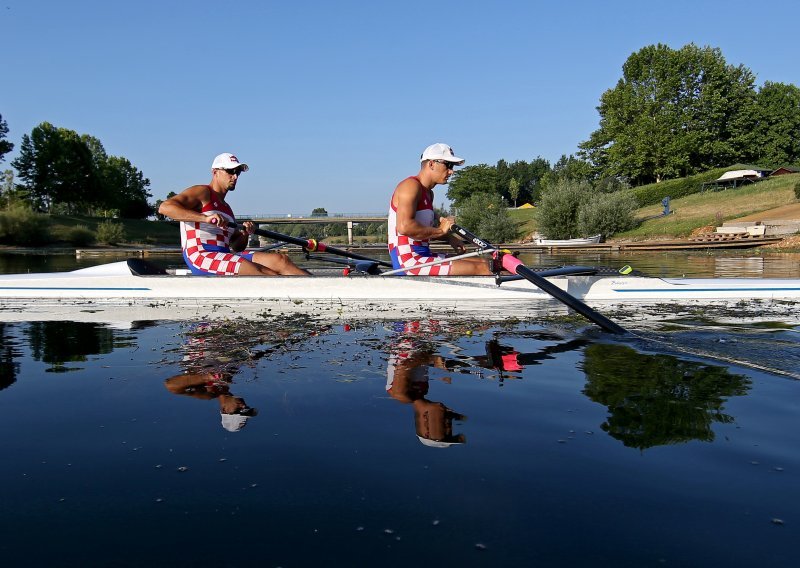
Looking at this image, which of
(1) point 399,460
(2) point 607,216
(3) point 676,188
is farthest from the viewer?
(3) point 676,188

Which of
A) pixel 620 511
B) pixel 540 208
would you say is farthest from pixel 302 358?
pixel 540 208

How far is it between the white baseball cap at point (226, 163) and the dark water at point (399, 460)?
13.7ft

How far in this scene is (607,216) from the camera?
147 ft

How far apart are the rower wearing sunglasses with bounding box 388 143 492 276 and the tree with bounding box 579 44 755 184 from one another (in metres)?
61.3

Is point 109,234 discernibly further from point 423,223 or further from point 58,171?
point 423,223

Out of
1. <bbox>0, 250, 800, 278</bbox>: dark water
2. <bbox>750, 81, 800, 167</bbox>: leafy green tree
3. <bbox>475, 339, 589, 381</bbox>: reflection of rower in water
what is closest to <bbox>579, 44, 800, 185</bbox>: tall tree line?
<bbox>750, 81, 800, 167</bbox>: leafy green tree

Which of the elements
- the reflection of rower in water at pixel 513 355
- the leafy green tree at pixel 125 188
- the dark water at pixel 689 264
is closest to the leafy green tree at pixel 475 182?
the leafy green tree at pixel 125 188

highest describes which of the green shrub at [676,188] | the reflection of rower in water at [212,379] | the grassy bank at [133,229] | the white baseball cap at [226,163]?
the green shrub at [676,188]

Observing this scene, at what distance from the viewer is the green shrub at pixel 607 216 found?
44.8 metres

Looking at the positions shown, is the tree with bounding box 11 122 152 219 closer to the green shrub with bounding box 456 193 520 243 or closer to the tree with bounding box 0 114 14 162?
the tree with bounding box 0 114 14 162

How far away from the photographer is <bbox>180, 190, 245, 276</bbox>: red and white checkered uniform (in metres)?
9.48

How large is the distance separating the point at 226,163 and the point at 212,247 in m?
1.29

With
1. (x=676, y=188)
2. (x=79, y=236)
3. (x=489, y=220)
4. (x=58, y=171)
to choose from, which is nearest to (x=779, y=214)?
(x=676, y=188)

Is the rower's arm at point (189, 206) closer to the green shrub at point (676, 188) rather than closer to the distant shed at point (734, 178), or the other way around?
the green shrub at point (676, 188)
